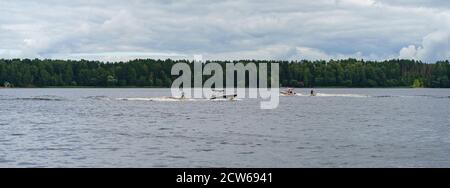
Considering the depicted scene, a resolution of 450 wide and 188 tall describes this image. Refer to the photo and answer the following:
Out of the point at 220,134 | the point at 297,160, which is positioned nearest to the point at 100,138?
the point at 220,134

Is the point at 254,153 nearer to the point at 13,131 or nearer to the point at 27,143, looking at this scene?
the point at 27,143

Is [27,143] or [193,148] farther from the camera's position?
[27,143]

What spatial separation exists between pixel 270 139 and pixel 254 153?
891cm

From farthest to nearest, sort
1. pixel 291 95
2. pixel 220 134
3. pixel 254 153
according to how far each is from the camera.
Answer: pixel 291 95, pixel 220 134, pixel 254 153

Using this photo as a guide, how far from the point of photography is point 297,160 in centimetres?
3597

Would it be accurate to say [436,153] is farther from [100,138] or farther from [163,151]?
[100,138]

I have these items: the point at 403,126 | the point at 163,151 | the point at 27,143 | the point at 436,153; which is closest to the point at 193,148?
the point at 163,151

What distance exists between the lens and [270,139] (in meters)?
47.3

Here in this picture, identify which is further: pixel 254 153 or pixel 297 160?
pixel 254 153

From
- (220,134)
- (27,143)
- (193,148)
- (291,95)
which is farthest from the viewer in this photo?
(291,95)
